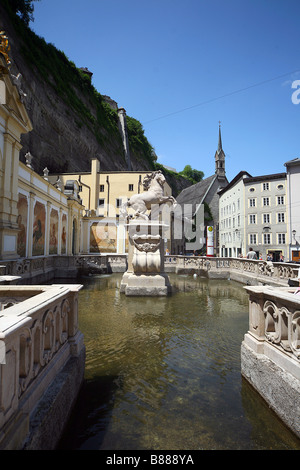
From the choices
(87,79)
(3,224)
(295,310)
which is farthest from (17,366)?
(87,79)

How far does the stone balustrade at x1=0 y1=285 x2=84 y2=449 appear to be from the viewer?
167 cm

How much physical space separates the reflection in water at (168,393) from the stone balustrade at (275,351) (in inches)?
6.6

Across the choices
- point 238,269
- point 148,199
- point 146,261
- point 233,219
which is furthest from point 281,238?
point 146,261

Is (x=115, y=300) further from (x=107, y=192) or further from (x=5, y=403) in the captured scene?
(x=107, y=192)

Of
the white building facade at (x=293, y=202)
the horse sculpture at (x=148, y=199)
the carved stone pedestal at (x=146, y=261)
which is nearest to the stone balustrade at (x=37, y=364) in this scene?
the carved stone pedestal at (x=146, y=261)

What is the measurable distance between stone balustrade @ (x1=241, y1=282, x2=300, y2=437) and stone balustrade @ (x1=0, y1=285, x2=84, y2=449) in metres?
2.11

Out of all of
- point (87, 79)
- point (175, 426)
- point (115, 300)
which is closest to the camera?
point (175, 426)

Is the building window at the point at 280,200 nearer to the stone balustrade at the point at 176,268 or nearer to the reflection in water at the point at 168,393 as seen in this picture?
the stone balustrade at the point at 176,268

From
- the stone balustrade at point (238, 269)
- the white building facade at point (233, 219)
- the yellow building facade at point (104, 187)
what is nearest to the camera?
the stone balustrade at point (238, 269)

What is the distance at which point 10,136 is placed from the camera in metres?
11.8

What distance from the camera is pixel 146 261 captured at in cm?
908

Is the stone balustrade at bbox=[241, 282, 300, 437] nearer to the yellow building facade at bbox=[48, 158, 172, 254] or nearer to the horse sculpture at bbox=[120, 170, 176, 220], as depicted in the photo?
the horse sculpture at bbox=[120, 170, 176, 220]

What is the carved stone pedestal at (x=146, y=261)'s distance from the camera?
29.6 feet

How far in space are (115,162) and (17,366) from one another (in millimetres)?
49495
